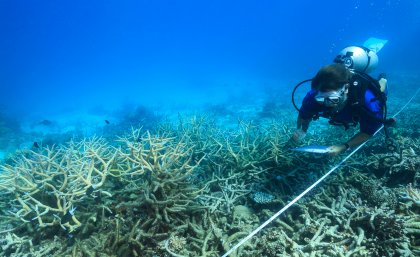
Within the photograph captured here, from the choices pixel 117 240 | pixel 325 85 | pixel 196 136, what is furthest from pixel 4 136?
pixel 325 85

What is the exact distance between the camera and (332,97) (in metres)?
3.24

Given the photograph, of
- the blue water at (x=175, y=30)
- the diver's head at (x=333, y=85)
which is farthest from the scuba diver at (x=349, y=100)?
the blue water at (x=175, y=30)

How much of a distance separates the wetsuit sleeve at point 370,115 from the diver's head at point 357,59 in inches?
33.5

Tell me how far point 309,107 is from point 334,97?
920 millimetres

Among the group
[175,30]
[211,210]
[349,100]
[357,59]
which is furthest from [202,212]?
[175,30]

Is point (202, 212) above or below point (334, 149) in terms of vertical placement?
below

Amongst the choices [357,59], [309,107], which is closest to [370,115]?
[309,107]

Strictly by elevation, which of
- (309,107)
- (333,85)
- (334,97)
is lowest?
(334,97)

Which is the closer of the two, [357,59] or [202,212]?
[202,212]

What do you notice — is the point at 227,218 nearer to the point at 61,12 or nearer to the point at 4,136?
the point at 4,136

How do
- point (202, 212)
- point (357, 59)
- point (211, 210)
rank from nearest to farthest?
1. point (202, 212)
2. point (211, 210)
3. point (357, 59)

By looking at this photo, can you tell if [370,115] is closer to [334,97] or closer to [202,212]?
[334,97]

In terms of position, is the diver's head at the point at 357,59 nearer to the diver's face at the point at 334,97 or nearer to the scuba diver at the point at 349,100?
the scuba diver at the point at 349,100

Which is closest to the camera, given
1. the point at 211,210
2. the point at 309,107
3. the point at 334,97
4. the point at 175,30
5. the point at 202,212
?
the point at 334,97
